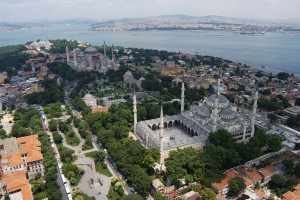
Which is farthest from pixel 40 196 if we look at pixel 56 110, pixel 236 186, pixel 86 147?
pixel 56 110

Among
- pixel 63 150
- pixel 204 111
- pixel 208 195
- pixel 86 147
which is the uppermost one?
pixel 204 111

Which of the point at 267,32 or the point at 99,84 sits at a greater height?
the point at 267,32

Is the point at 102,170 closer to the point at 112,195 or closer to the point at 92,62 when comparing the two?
the point at 112,195

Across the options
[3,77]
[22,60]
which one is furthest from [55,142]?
[22,60]

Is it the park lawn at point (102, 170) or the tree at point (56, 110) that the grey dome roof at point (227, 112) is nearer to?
the park lawn at point (102, 170)

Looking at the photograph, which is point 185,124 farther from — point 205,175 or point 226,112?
point 205,175

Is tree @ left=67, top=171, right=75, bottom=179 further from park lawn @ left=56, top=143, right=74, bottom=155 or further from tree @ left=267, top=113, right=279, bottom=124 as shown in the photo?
tree @ left=267, top=113, right=279, bottom=124

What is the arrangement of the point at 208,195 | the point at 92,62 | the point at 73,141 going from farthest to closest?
1. the point at 92,62
2. the point at 73,141
3. the point at 208,195
